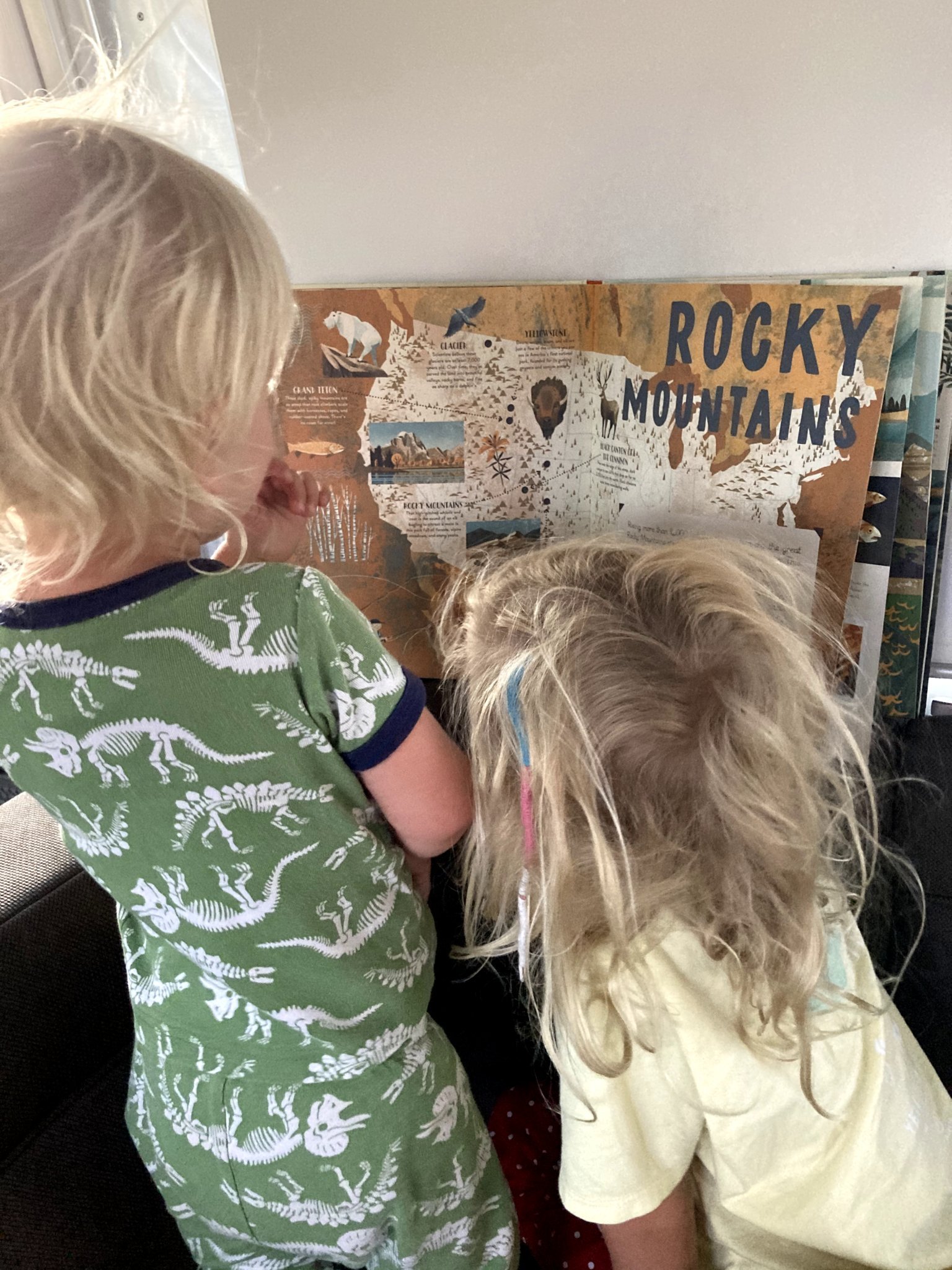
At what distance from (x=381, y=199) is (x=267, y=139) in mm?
112

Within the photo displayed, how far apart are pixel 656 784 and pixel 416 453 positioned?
0.43m

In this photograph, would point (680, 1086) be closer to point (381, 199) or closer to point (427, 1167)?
point (427, 1167)

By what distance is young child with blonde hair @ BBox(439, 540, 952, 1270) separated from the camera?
50cm

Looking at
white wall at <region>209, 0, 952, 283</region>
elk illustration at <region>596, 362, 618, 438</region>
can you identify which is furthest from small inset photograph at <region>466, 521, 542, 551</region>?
white wall at <region>209, 0, 952, 283</region>

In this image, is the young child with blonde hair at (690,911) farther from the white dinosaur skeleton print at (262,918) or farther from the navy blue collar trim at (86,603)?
the navy blue collar trim at (86,603)

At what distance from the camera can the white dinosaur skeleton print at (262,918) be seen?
44 centimetres

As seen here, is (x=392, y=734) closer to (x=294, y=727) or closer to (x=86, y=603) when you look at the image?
(x=294, y=727)

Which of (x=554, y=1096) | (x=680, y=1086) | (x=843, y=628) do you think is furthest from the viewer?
(x=554, y=1096)

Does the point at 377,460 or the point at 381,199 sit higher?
the point at 381,199

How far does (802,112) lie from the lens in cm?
63

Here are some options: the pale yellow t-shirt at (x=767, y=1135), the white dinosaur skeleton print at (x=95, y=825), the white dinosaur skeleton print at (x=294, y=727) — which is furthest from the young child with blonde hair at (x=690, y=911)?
the white dinosaur skeleton print at (x=95, y=825)

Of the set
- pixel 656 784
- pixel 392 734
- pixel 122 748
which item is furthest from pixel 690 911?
pixel 122 748

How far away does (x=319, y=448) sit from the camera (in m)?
0.81

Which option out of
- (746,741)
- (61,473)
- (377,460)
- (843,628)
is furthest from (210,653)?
(843,628)
